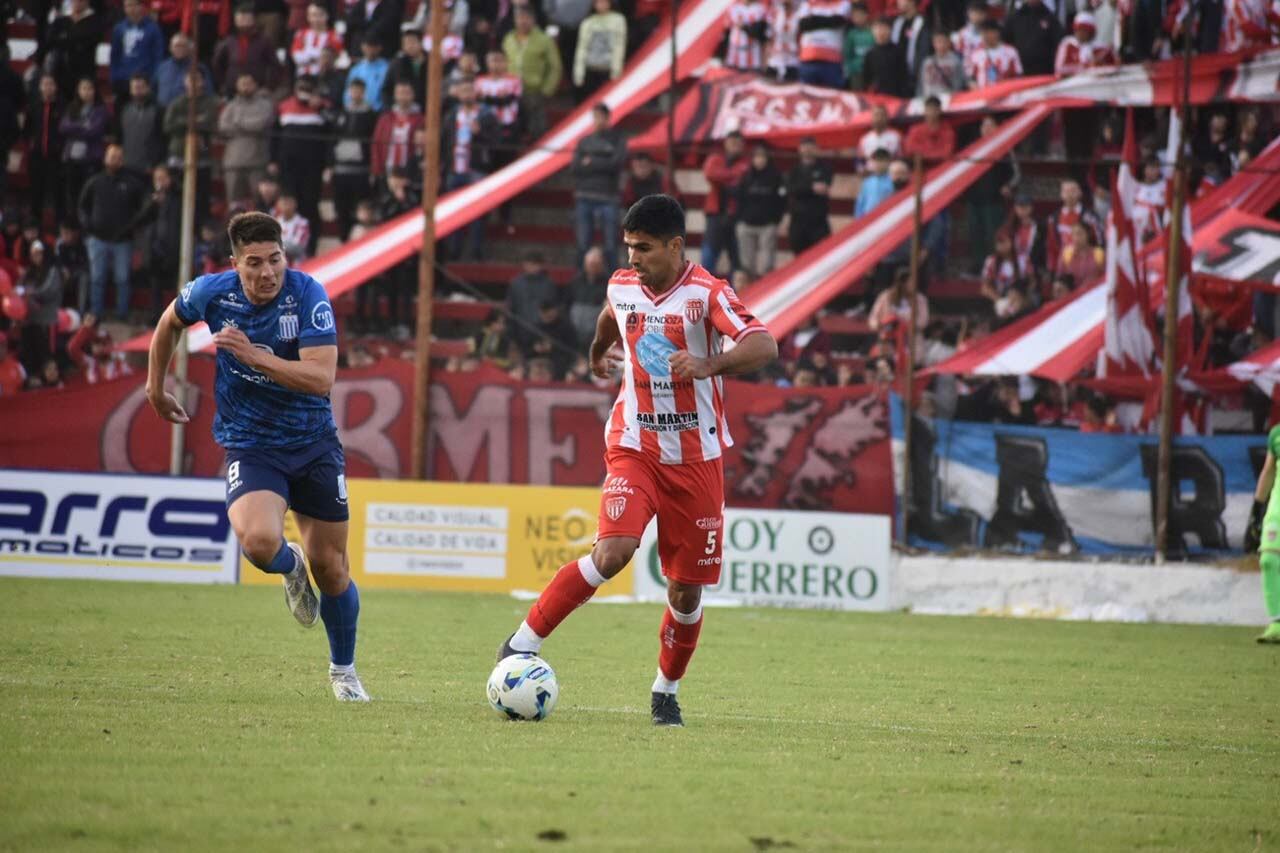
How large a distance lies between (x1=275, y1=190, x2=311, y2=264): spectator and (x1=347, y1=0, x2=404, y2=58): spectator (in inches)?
106

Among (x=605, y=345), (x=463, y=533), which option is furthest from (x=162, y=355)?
(x=463, y=533)

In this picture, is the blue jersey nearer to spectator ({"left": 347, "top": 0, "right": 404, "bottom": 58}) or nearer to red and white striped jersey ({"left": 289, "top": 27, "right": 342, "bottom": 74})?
spectator ({"left": 347, "top": 0, "right": 404, "bottom": 58})

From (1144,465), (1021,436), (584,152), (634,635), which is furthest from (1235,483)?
(584,152)

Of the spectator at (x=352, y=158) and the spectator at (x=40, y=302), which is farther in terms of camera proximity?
the spectator at (x=352, y=158)

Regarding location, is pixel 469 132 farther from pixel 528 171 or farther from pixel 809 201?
pixel 809 201

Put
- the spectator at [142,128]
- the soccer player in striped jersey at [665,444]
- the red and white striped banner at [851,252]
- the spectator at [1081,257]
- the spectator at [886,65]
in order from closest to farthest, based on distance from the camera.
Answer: the soccer player in striped jersey at [665,444]
the spectator at [1081,257]
the red and white striped banner at [851,252]
the spectator at [886,65]
the spectator at [142,128]

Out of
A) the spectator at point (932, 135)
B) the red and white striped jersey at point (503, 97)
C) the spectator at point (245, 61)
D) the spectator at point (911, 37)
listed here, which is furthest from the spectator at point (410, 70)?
the spectator at point (932, 135)

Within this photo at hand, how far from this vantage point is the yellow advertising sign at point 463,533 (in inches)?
736

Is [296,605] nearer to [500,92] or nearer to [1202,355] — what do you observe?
[1202,355]

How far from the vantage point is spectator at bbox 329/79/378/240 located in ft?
69.6

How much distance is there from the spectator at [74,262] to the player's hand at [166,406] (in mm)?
12505

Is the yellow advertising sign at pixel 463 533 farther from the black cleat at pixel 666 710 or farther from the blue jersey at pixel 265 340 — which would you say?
the black cleat at pixel 666 710

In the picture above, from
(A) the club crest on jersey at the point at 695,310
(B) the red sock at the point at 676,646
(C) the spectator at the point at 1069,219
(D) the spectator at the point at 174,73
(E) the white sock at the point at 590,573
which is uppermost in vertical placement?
(D) the spectator at the point at 174,73

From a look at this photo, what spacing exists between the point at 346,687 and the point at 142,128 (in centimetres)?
1452
